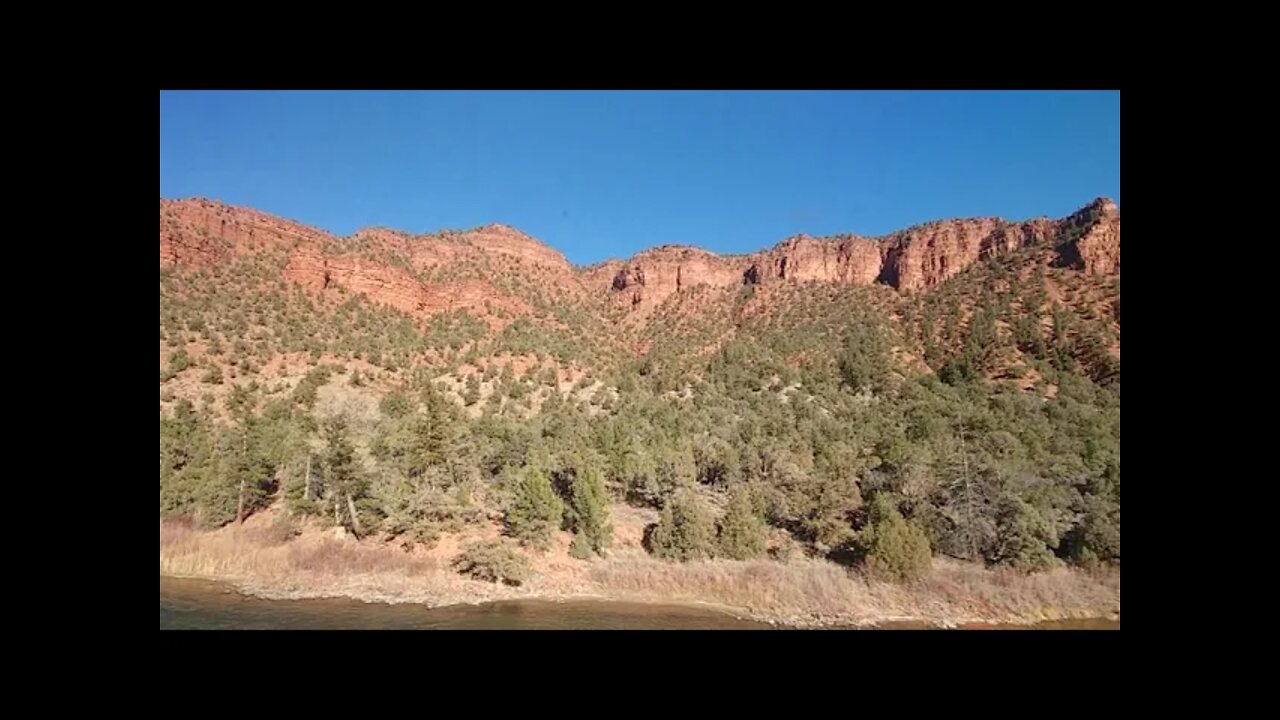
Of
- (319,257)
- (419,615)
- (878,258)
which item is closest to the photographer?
(419,615)

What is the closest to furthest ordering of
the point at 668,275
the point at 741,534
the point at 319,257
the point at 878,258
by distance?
the point at 741,534, the point at 319,257, the point at 878,258, the point at 668,275

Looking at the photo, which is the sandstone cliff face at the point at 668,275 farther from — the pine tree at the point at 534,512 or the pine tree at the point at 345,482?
the pine tree at the point at 534,512

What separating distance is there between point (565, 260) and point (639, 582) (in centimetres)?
4089

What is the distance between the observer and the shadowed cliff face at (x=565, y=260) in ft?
96.2

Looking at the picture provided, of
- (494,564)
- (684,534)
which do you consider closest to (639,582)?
(684,534)

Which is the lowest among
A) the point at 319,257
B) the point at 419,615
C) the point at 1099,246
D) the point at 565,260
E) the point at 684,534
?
the point at 419,615

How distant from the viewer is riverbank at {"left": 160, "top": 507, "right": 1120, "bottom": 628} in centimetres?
917

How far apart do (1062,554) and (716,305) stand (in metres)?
31.9

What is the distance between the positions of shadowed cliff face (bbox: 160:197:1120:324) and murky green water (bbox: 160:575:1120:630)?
A: 74.7ft

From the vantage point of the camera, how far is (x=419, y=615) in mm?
9250

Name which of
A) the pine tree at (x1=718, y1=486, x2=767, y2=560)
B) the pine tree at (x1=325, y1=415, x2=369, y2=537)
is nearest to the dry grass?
the pine tree at (x1=718, y1=486, x2=767, y2=560)

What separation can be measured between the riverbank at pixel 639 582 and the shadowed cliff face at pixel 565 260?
20778mm

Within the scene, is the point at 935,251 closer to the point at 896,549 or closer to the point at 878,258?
the point at 878,258
